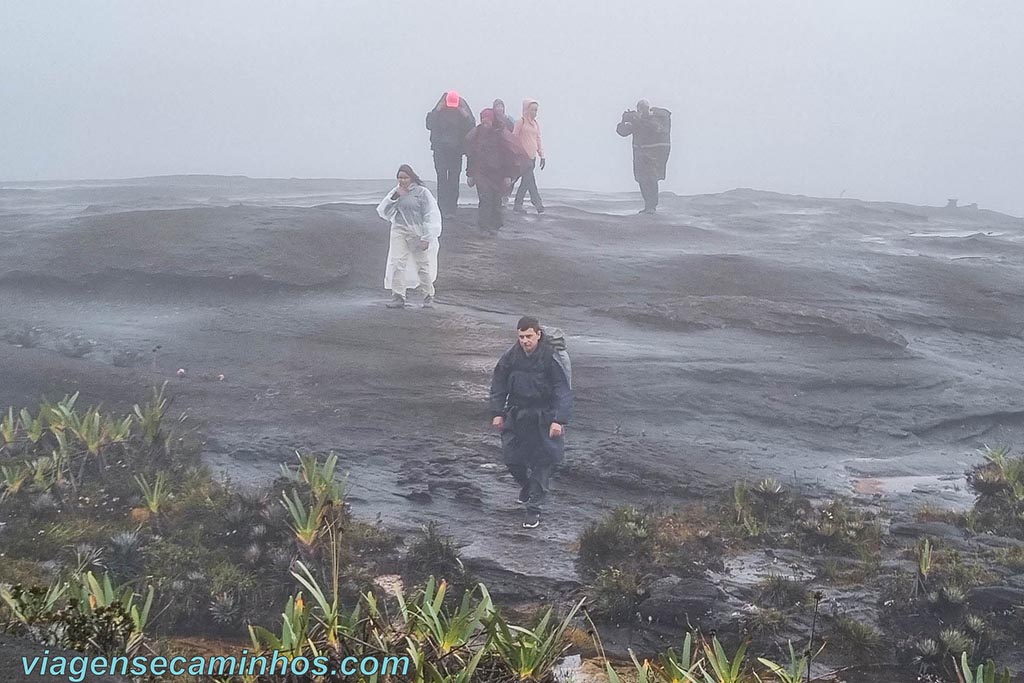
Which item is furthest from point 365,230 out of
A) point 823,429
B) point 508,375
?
point 823,429

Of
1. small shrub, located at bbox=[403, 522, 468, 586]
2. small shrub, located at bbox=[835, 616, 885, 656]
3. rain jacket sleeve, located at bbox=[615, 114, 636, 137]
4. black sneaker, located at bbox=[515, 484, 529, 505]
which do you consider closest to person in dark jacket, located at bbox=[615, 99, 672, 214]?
rain jacket sleeve, located at bbox=[615, 114, 636, 137]

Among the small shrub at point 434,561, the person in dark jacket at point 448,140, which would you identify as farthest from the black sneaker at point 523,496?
the person in dark jacket at point 448,140

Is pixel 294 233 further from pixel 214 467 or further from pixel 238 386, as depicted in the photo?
pixel 214 467

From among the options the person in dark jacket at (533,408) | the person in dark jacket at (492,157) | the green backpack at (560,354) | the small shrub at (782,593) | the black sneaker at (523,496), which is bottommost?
the small shrub at (782,593)

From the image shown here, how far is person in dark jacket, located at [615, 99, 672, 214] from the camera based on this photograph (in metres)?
11.5

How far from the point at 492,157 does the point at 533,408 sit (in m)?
4.87

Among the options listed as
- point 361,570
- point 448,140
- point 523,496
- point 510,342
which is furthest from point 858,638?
point 448,140

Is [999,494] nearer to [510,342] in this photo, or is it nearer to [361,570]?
[510,342]

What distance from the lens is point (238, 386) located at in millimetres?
5480

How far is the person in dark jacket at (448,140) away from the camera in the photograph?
936 centimetres

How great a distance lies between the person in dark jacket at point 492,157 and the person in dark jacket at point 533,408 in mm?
4615

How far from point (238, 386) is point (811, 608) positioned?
3.64 m

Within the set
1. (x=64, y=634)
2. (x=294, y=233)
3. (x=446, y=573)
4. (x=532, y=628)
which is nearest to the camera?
(x=64, y=634)

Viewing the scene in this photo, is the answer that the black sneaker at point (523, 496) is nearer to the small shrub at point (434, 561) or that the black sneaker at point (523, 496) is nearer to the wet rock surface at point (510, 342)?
the wet rock surface at point (510, 342)
